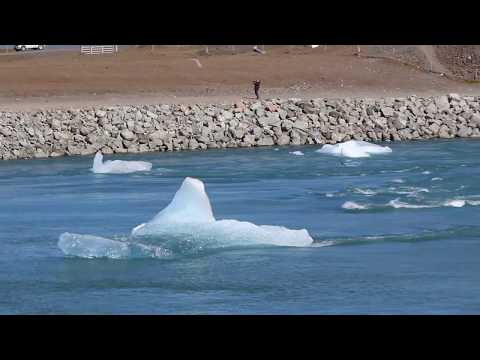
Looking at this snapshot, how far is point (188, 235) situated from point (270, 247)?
2.86 feet

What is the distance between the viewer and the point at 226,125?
23.0 meters

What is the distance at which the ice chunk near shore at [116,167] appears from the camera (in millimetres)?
17812

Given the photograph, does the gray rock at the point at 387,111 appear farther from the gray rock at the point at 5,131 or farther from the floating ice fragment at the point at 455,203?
the floating ice fragment at the point at 455,203

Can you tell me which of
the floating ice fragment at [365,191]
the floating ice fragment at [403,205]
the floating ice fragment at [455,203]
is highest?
the floating ice fragment at [455,203]

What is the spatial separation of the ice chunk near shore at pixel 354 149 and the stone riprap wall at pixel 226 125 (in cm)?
212

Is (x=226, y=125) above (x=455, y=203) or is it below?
above

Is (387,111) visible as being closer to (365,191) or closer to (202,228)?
(365,191)

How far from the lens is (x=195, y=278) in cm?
856

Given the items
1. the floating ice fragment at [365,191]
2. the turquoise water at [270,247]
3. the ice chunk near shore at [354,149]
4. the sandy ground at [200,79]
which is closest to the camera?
the turquoise water at [270,247]

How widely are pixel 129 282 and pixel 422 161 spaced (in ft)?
35.6

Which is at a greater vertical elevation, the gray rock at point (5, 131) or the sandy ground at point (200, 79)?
the sandy ground at point (200, 79)

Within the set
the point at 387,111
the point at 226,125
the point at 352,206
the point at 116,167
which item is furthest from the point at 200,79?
the point at 352,206

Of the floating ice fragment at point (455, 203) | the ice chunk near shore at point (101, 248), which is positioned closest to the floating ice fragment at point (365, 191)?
the floating ice fragment at point (455, 203)
